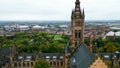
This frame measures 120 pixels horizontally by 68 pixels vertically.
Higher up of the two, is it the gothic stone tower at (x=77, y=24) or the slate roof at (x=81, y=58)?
the gothic stone tower at (x=77, y=24)

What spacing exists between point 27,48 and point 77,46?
53.0 metres

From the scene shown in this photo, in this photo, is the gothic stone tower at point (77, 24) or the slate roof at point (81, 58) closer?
the slate roof at point (81, 58)

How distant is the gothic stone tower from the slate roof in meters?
7.35

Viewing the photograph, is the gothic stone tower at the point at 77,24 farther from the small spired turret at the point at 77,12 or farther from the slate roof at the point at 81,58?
the slate roof at the point at 81,58

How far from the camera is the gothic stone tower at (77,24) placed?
8681 centimetres

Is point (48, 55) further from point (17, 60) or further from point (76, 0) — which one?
point (76, 0)

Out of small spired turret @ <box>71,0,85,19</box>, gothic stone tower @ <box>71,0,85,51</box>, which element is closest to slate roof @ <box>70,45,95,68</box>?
gothic stone tower @ <box>71,0,85,51</box>

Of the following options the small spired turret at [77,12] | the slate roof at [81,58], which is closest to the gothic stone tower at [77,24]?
the small spired turret at [77,12]

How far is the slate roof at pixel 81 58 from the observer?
6775cm

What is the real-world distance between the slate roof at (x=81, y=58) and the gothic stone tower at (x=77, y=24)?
24.1 feet

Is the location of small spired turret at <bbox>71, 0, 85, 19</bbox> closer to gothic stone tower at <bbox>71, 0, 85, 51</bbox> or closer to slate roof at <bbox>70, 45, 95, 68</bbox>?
gothic stone tower at <bbox>71, 0, 85, 51</bbox>

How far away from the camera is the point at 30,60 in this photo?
97.9 meters

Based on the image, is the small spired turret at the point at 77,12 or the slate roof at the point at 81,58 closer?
the slate roof at the point at 81,58

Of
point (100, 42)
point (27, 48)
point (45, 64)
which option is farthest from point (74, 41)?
point (100, 42)
